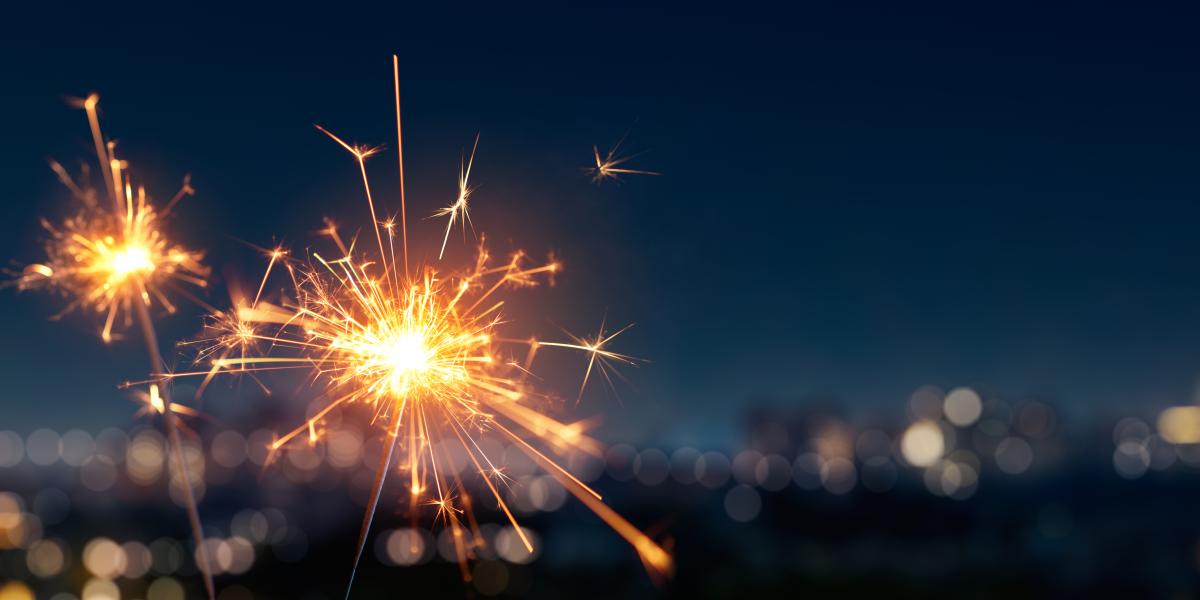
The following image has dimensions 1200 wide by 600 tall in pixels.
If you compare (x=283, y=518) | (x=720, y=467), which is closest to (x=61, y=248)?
(x=283, y=518)

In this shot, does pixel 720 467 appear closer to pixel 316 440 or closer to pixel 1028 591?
pixel 1028 591

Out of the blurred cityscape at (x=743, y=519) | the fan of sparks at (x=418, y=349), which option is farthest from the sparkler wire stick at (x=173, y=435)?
the blurred cityscape at (x=743, y=519)

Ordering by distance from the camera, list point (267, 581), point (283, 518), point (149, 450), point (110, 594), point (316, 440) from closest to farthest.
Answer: point (316, 440) → point (110, 594) → point (267, 581) → point (283, 518) → point (149, 450)

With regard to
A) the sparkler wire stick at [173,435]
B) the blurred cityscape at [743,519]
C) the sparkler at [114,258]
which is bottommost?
the sparkler wire stick at [173,435]

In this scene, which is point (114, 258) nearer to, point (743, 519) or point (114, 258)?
point (114, 258)

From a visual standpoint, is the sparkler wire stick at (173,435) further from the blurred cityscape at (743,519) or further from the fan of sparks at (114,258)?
the blurred cityscape at (743,519)

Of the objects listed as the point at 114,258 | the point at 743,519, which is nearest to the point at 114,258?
the point at 114,258
